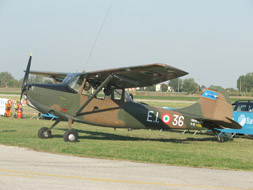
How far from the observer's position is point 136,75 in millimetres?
13688

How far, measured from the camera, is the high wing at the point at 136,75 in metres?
12.5

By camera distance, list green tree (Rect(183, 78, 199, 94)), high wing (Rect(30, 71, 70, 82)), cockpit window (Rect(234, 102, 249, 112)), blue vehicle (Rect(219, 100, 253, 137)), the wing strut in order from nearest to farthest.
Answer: the wing strut < high wing (Rect(30, 71, 70, 82)) < blue vehicle (Rect(219, 100, 253, 137)) < cockpit window (Rect(234, 102, 249, 112)) < green tree (Rect(183, 78, 199, 94))

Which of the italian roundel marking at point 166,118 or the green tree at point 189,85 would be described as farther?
the green tree at point 189,85

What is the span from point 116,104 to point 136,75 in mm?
1828

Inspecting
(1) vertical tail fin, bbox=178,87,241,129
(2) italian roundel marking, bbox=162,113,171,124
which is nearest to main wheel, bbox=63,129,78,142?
(2) italian roundel marking, bbox=162,113,171,124

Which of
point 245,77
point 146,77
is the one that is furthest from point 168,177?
point 245,77

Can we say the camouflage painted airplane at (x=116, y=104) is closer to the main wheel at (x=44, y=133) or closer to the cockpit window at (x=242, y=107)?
the main wheel at (x=44, y=133)

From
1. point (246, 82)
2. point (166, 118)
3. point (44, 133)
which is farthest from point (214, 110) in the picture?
point (246, 82)

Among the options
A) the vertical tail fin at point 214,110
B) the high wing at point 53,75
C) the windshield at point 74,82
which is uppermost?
the high wing at point 53,75

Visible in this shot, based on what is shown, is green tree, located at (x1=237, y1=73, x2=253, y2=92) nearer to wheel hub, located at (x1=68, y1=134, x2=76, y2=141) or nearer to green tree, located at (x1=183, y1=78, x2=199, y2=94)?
green tree, located at (x1=183, y1=78, x2=199, y2=94)

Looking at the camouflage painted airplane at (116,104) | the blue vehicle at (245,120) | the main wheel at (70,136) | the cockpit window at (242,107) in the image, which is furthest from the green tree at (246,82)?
the main wheel at (70,136)

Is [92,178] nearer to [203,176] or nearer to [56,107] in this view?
[203,176]

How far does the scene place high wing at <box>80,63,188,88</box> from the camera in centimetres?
1246

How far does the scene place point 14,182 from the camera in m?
6.80
